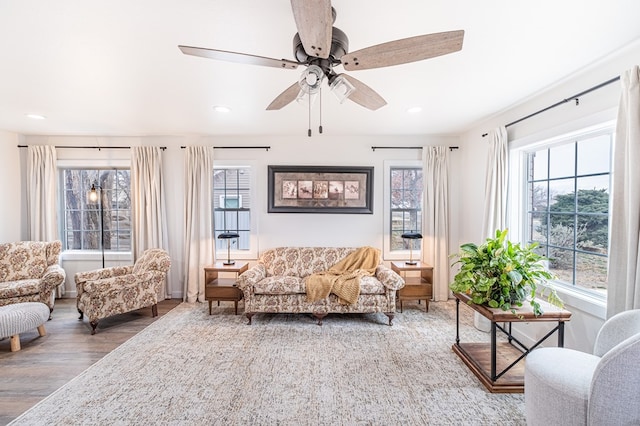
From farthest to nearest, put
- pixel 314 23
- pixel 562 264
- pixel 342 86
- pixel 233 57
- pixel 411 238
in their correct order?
pixel 411 238
pixel 562 264
pixel 342 86
pixel 233 57
pixel 314 23

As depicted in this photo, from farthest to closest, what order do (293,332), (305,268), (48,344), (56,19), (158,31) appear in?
(305,268), (293,332), (48,344), (158,31), (56,19)

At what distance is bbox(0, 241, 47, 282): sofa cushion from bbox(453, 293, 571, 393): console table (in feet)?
17.2

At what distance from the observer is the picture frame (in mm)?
4359

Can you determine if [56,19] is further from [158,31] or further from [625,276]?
[625,276]

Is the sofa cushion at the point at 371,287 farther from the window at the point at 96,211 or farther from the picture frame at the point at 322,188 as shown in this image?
the window at the point at 96,211

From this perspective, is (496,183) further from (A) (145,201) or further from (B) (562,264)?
(A) (145,201)

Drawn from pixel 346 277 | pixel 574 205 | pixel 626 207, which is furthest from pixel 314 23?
pixel 346 277

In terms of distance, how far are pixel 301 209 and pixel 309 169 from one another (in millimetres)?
634

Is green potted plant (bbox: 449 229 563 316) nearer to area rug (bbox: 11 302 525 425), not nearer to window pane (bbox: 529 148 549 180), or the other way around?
area rug (bbox: 11 302 525 425)

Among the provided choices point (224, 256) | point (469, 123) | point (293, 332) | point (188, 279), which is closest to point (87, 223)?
point (188, 279)

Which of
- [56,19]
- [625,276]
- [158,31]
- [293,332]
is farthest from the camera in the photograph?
[293,332]

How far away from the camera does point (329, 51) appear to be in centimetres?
141

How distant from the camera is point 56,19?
1.64 metres

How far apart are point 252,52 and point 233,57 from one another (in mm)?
606
